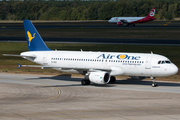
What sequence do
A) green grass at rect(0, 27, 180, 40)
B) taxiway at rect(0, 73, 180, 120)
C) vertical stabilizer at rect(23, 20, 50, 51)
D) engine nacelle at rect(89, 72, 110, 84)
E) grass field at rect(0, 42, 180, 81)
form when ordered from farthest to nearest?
green grass at rect(0, 27, 180, 40)
grass field at rect(0, 42, 180, 81)
vertical stabilizer at rect(23, 20, 50, 51)
engine nacelle at rect(89, 72, 110, 84)
taxiway at rect(0, 73, 180, 120)

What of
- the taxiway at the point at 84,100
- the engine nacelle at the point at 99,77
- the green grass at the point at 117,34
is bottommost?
the taxiway at the point at 84,100

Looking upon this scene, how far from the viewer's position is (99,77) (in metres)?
43.2

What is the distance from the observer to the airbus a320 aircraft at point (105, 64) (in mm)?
43156

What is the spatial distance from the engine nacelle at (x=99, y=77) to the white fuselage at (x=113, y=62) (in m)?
1.51

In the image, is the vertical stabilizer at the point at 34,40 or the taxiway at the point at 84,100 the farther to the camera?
the vertical stabilizer at the point at 34,40

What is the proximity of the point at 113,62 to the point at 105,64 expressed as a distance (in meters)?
1.27

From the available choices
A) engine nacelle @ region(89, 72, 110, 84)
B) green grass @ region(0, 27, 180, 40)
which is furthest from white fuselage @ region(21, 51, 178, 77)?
green grass @ region(0, 27, 180, 40)

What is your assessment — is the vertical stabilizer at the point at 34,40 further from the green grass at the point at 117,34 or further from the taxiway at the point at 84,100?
the green grass at the point at 117,34

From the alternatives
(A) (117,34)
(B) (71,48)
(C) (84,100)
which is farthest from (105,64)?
(A) (117,34)

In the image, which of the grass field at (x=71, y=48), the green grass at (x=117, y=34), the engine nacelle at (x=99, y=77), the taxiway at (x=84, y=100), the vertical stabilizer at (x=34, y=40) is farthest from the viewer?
the green grass at (x=117, y=34)

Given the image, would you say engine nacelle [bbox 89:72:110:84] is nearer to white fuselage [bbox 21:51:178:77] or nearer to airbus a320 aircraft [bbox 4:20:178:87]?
airbus a320 aircraft [bbox 4:20:178:87]

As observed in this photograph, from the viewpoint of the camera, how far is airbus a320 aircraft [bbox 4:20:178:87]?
4316 cm

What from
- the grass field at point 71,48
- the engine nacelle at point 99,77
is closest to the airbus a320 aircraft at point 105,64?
the engine nacelle at point 99,77

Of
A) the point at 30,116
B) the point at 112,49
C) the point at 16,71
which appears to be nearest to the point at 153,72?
the point at 30,116
